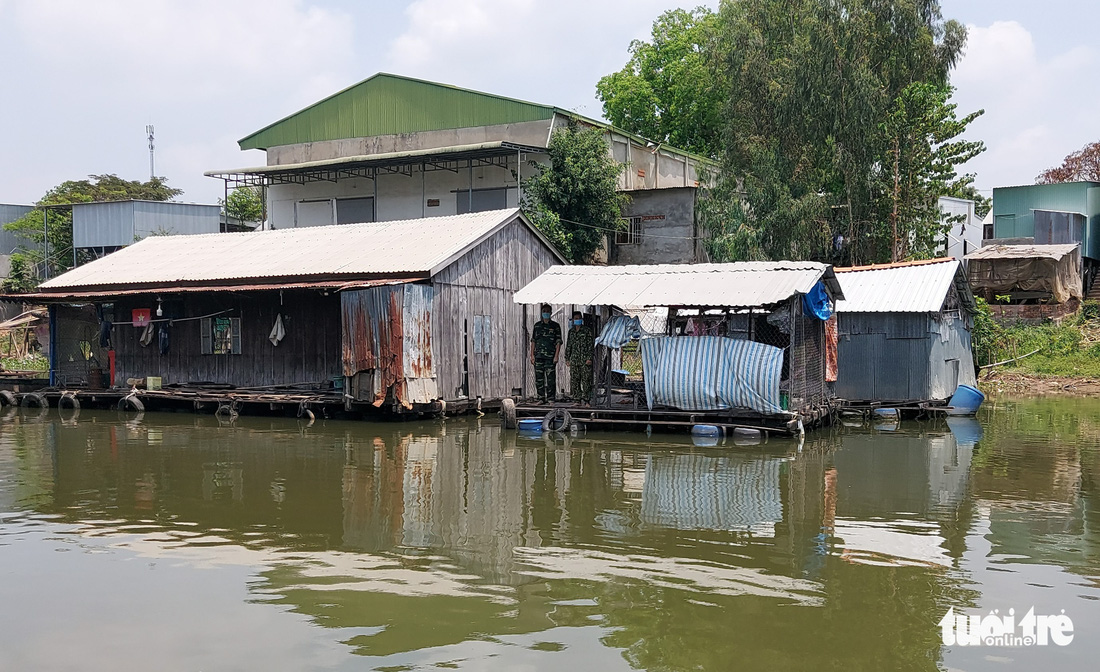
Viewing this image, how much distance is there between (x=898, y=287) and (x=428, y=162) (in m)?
16.3

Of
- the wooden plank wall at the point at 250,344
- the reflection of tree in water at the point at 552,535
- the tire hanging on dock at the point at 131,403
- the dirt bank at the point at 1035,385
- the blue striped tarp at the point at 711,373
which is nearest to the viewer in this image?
the reflection of tree in water at the point at 552,535

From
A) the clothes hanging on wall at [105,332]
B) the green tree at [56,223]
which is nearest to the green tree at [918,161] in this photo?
the clothes hanging on wall at [105,332]

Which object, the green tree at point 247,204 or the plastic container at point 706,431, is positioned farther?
the green tree at point 247,204

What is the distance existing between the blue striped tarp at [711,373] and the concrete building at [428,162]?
543 inches

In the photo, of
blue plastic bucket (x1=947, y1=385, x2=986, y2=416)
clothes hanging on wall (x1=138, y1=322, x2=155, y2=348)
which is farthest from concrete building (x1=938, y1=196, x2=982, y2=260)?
clothes hanging on wall (x1=138, y1=322, x2=155, y2=348)

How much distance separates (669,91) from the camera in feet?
148

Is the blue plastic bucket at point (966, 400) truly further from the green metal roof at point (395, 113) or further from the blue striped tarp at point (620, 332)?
the green metal roof at point (395, 113)

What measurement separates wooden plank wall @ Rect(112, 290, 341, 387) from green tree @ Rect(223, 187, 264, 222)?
1982cm

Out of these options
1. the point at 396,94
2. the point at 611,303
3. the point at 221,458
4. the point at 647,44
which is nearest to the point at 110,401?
the point at 221,458

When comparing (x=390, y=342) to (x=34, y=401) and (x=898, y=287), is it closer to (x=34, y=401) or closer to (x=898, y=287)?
(x=898, y=287)

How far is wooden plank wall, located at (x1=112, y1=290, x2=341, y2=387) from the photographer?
20.6 metres

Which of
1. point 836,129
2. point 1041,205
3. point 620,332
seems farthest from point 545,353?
point 1041,205

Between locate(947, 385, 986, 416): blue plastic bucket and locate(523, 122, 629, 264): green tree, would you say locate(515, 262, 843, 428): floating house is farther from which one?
locate(523, 122, 629, 264): green tree

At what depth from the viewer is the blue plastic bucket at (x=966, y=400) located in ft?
62.6
